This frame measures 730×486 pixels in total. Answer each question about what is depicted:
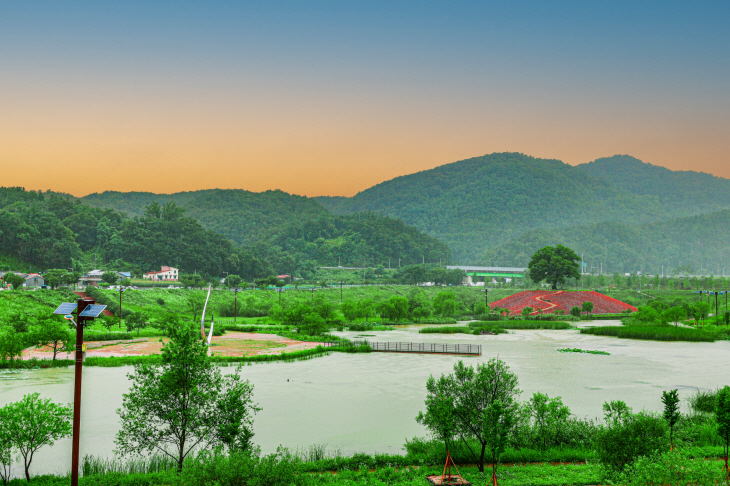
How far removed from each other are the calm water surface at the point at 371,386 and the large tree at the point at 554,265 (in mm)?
48831

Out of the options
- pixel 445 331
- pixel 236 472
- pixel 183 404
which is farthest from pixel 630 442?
pixel 445 331

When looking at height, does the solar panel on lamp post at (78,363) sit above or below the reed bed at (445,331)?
above

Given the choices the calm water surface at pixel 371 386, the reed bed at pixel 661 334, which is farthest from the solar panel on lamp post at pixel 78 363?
the reed bed at pixel 661 334

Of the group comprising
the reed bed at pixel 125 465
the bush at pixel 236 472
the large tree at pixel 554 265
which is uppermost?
the large tree at pixel 554 265

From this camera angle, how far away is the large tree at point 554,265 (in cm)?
9788

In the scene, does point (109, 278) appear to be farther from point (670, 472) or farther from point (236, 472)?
point (670, 472)

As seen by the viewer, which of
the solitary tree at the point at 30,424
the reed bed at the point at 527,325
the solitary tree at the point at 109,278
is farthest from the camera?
the solitary tree at the point at 109,278

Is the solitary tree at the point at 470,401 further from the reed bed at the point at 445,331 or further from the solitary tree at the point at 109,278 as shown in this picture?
the solitary tree at the point at 109,278

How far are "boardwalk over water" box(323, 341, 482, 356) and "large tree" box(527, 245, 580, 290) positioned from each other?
56.4m

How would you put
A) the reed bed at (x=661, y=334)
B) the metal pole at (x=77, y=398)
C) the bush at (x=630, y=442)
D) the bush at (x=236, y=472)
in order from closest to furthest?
the bush at (x=236, y=472) → the metal pole at (x=77, y=398) → the bush at (x=630, y=442) → the reed bed at (x=661, y=334)

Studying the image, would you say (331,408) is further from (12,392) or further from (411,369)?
(12,392)

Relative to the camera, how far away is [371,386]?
30.8 m

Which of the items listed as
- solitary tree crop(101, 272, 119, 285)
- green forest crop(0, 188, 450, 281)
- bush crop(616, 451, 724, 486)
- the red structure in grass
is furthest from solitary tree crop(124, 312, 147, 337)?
green forest crop(0, 188, 450, 281)

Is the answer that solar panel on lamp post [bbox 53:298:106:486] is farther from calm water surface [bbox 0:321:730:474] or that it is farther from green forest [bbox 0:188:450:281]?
green forest [bbox 0:188:450:281]
